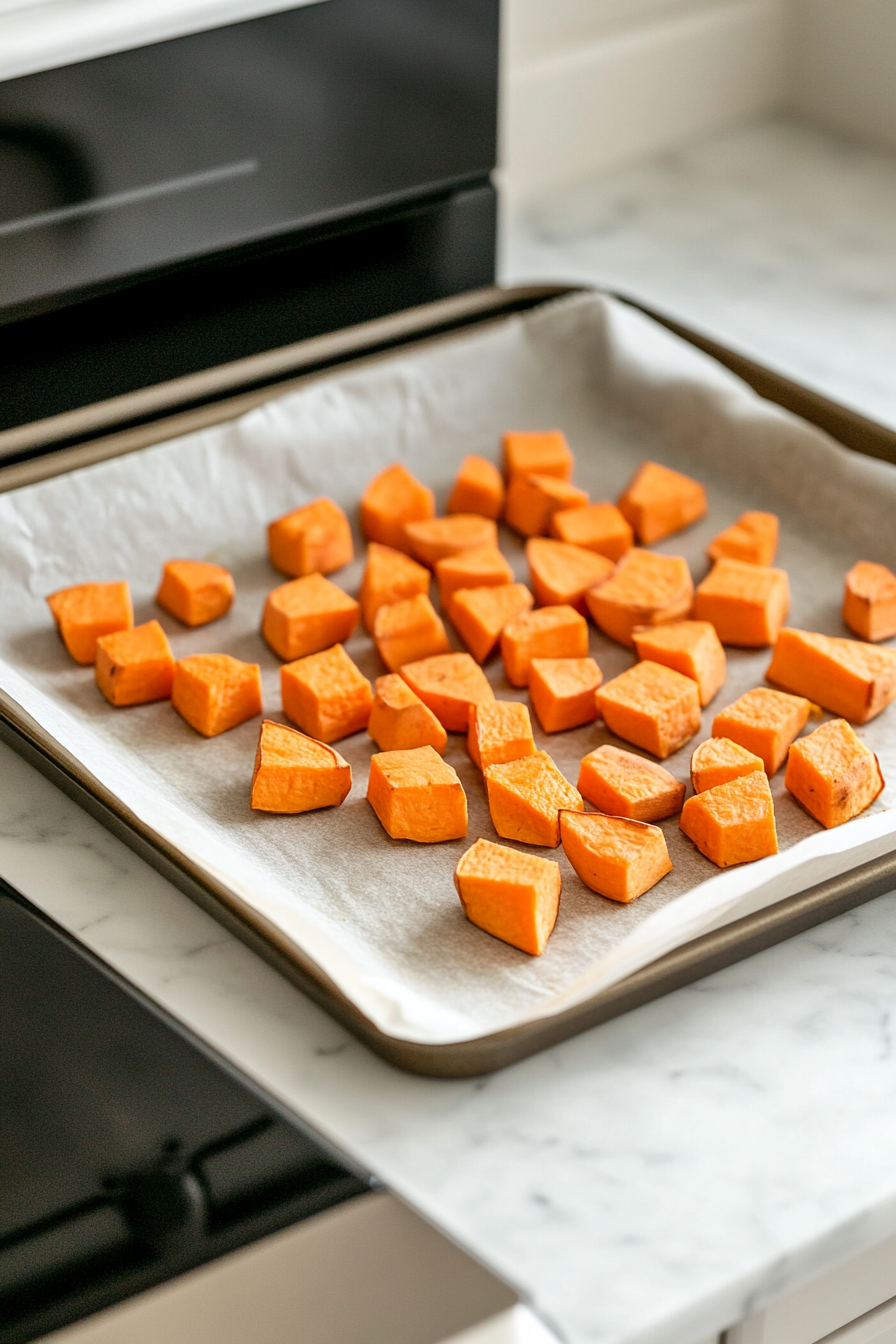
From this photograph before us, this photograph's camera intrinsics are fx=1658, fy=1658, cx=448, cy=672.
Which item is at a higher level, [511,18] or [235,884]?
[511,18]

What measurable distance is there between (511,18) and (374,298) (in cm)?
53

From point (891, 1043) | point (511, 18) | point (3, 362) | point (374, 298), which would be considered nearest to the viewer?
point (891, 1043)

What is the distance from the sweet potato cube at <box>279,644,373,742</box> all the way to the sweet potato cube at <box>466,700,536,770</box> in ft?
0.27

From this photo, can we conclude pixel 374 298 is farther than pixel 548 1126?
Yes

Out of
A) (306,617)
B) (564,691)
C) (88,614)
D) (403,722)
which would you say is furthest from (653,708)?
(88,614)

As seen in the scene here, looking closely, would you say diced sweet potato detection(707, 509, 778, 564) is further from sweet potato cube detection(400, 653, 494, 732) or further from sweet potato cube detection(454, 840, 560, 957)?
sweet potato cube detection(454, 840, 560, 957)

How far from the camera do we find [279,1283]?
2.45 feet

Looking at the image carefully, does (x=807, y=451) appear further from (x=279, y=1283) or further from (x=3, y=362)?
(x=279, y=1283)

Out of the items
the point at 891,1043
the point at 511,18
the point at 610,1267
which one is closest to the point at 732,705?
the point at 891,1043

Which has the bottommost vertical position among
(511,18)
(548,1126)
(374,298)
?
(548,1126)

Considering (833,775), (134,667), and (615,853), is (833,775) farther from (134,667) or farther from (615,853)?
(134,667)

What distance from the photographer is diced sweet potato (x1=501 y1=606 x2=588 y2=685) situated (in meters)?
1.22

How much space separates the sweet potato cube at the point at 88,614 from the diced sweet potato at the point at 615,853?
0.40 m

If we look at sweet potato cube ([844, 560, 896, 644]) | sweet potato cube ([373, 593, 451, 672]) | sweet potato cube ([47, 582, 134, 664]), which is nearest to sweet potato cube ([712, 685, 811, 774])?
sweet potato cube ([844, 560, 896, 644])
